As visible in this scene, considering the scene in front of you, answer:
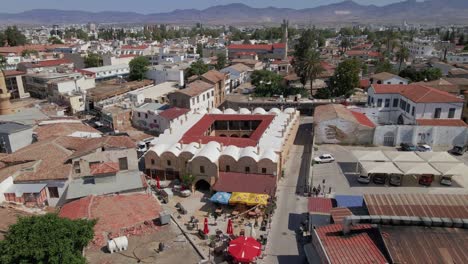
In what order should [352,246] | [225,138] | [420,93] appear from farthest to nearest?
1. [420,93]
2. [225,138]
3. [352,246]

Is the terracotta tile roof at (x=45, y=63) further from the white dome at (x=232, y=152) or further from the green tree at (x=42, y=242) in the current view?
the green tree at (x=42, y=242)

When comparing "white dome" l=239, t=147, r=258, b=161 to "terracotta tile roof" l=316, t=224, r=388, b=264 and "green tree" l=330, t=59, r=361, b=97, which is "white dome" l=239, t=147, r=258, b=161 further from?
"green tree" l=330, t=59, r=361, b=97

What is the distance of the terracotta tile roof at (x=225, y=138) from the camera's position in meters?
39.7

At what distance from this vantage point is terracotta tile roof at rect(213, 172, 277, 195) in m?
32.4

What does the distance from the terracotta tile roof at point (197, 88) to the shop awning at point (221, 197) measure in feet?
94.5

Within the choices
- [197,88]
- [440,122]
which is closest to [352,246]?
[440,122]

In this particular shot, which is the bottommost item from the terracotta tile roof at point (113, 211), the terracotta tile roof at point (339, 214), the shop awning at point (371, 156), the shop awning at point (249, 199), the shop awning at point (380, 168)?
the shop awning at point (249, 199)

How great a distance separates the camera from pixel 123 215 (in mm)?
24391

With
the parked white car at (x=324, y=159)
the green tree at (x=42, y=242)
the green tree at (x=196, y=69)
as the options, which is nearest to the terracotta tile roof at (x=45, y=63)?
the green tree at (x=196, y=69)

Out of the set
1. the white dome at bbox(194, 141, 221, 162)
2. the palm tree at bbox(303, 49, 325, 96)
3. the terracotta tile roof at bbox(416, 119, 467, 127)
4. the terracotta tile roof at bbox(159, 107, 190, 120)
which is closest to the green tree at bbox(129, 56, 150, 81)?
the terracotta tile roof at bbox(159, 107, 190, 120)

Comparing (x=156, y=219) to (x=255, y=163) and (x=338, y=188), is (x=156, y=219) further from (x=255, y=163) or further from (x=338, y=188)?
(x=338, y=188)

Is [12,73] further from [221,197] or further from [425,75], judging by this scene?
[425,75]

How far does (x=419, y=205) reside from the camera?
72.6ft

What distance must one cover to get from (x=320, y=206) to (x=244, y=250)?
26.5 feet
